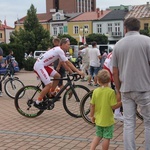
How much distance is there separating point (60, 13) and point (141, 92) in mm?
78012

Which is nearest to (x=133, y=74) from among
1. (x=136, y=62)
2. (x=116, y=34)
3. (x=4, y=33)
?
(x=136, y=62)

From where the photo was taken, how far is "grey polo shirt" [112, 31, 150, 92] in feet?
14.7

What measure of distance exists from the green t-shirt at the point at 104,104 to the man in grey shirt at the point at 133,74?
0.24 meters

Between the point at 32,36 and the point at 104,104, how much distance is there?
149 ft

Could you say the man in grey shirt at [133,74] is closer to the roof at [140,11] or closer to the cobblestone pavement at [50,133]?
the cobblestone pavement at [50,133]

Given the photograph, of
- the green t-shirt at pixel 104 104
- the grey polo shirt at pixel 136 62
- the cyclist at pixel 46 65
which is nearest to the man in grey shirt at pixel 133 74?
the grey polo shirt at pixel 136 62

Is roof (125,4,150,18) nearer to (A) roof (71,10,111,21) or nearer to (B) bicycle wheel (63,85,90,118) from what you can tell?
(A) roof (71,10,111,21)

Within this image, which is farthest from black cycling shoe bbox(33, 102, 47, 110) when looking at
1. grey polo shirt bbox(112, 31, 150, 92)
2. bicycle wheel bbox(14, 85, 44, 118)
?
grey polo shirt bbox(112, 31, 150, 92)

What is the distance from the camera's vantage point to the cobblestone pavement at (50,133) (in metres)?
5.73

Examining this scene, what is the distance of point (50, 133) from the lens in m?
6.55

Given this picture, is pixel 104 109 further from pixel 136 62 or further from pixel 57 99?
pixel 57 99

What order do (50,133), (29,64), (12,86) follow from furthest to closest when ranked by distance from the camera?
(29,64), (12,86), (50,133)

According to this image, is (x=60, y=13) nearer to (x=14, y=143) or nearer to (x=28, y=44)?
(x=28, y=44)

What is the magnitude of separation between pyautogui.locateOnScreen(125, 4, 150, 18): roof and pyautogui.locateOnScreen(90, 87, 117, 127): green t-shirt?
67.6m
